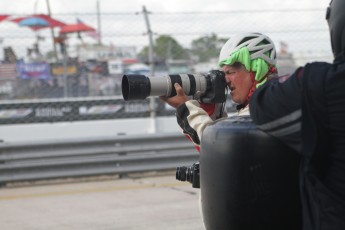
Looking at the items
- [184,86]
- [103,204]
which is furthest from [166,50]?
[184,86]

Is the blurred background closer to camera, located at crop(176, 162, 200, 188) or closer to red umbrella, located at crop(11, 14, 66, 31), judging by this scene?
red umbrella, located at crop(11, 14, 66, 31)

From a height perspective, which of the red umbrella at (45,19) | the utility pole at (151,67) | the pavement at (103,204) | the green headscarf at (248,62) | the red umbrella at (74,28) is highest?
the red umbrella at (45,19)

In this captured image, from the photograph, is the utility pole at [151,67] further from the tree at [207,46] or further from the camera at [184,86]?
the camera at [184,86]

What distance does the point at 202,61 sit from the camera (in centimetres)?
932

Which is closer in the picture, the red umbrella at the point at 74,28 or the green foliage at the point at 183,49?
the red umbrella at the point at 74,28

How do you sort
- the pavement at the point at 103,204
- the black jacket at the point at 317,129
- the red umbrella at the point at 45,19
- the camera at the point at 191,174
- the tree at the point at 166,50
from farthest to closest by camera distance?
1. the tree at the point at 166,50
2. the red umbrella at the point at 45,19
3. the pavement at the point at 103,204
4. the camera at the point at 191,174
5. the black jacket at the point at 317,129

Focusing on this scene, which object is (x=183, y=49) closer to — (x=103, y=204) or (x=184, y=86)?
(x=103, y=204)

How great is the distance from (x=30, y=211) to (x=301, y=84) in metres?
5.48

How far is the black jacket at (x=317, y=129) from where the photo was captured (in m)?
1.49

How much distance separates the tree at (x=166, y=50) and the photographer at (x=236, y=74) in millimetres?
6477

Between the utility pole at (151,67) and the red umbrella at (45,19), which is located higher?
the red umbrella at (45,19)

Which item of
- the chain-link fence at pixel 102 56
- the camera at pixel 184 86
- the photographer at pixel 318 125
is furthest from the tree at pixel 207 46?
the photographer at pixel 318 125

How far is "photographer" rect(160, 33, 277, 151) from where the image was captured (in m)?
2.23

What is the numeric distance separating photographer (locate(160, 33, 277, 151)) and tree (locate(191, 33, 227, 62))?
250 inches
